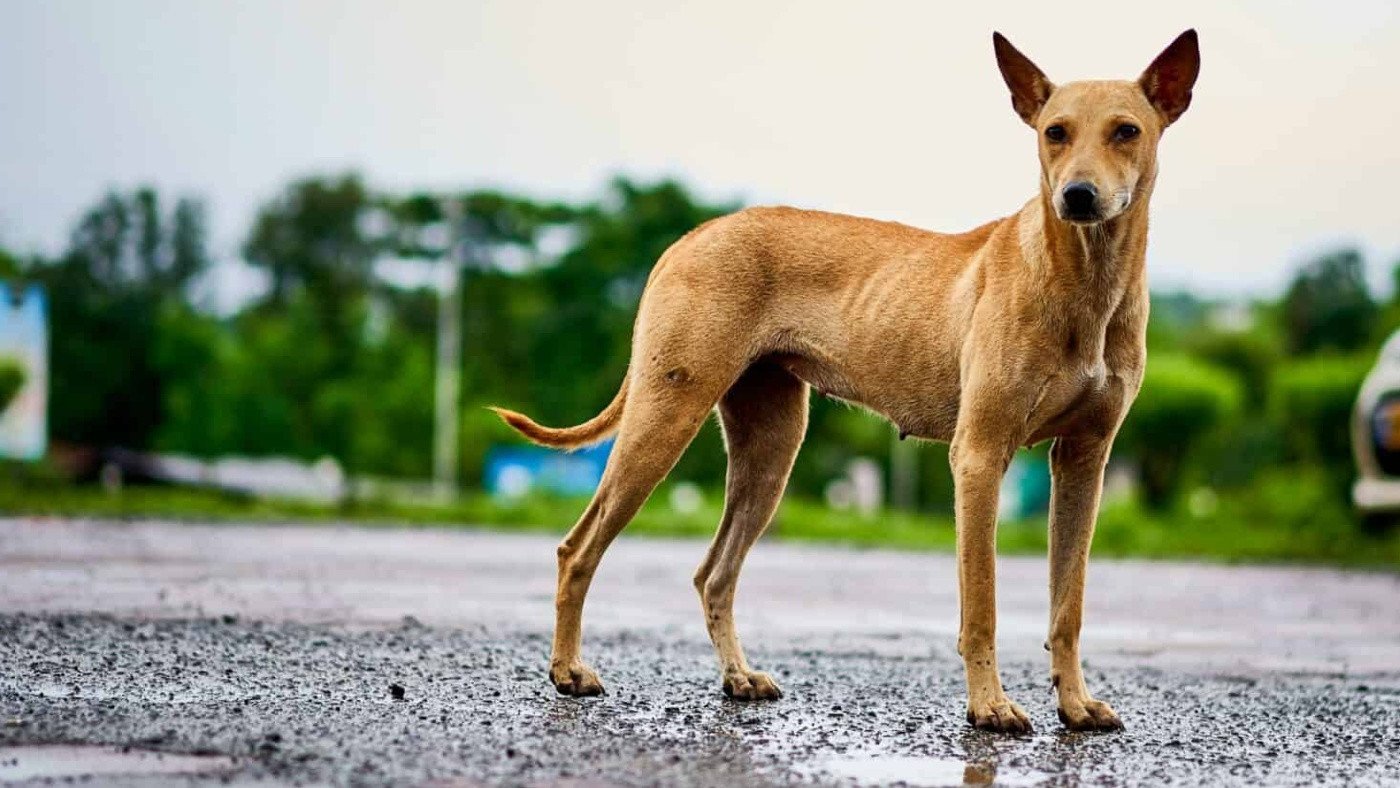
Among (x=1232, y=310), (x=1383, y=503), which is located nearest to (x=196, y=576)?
(x=1383, y=503)

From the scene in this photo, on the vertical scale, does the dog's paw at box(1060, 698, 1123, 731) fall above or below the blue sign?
above

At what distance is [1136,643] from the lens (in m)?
9.68

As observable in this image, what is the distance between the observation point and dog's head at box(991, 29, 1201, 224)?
5672 millimetres

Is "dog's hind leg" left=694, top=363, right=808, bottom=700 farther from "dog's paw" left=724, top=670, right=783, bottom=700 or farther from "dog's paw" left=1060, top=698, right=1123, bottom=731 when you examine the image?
"dog's paw" left=1060, top=698, right=1123, bottom=731

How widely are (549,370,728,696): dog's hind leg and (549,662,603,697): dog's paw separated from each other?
109 millimetres

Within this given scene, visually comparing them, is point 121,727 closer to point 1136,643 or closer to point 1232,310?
point 1136,643

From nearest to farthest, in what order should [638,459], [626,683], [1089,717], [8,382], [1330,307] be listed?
[1089,717] → [638,459] → [626,683] → [8,382] → [1330,307]

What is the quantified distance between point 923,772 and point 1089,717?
1.33m

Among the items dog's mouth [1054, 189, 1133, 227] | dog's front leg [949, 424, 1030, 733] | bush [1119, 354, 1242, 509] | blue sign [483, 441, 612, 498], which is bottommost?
blue sign [483, 441, 612, 498]

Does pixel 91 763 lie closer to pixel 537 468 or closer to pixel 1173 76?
pixel 1173 76

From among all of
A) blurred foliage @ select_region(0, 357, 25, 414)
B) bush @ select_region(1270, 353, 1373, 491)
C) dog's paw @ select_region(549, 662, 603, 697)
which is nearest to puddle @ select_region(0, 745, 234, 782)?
dog's paw @ select_region(549, 662, 603, 697)

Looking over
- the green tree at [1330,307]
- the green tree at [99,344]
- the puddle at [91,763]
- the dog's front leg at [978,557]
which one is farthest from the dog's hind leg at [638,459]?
the green tree at [1330,307]

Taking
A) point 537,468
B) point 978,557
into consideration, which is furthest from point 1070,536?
point 537,468

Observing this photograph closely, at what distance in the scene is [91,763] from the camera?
4.60 meters
